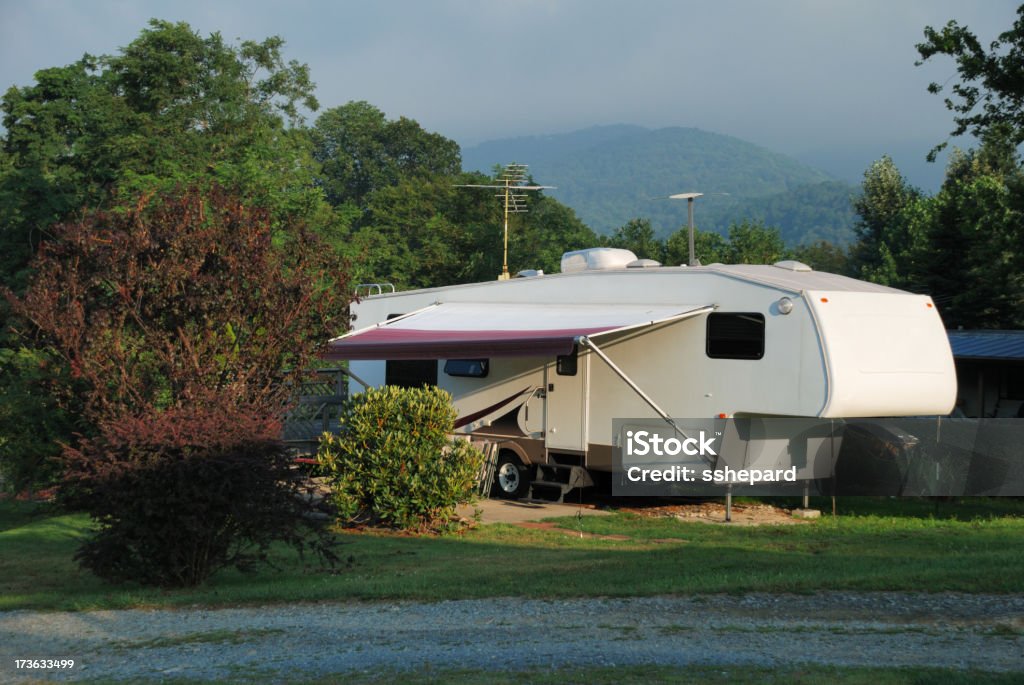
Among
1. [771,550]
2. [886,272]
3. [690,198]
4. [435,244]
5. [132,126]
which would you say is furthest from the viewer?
Answer: [886,272]

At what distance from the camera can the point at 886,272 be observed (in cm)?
5325

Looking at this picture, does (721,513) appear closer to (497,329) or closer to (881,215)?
(497,329)

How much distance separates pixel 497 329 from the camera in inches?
642

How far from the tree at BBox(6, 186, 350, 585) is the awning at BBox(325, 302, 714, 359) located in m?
2.49

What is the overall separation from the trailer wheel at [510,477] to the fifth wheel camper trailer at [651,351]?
0.02 metres

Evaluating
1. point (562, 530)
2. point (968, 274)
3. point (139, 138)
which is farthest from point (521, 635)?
point (139, 138)

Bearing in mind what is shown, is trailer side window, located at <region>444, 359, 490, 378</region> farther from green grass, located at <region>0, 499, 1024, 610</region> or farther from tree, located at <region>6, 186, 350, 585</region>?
tree, located at <region>6, 186, 350, 585</region>

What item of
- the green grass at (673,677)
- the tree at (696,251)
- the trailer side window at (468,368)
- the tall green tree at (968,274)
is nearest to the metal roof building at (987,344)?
the tall green tree at (968,274)

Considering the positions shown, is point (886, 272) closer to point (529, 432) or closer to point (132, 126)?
point (132, 126)

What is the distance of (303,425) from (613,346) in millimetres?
6805

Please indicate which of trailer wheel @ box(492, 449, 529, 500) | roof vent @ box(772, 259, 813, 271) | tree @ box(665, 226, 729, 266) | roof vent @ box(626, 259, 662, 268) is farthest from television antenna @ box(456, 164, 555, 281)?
tree @ box(665, 226, 729, 266)

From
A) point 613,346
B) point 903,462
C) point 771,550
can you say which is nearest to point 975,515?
point 903,462

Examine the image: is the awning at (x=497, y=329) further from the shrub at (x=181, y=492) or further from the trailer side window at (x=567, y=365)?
the shrub at (x=181, y=492)

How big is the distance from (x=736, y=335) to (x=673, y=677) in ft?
29.7
